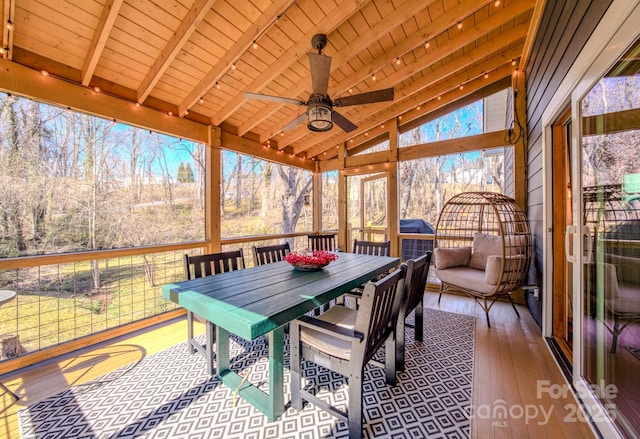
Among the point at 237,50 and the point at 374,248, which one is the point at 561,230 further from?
the point at 237,50

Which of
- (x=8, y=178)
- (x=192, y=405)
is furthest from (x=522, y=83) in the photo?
(x=8, y=178)

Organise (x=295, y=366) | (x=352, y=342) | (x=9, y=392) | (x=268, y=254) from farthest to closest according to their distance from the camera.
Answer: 1. (x=268, y=254)
2. (x=9, y=392)
3. (x=295, y=366)
4. (x=352, y=342)

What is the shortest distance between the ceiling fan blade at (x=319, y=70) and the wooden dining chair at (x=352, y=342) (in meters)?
1.79

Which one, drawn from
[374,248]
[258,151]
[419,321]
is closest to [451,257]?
[374,248]

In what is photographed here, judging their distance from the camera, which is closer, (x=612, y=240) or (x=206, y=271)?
(x=612, y=240)

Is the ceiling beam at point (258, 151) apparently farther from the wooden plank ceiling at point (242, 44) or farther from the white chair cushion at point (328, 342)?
the white chair cushion at point (328, 342)

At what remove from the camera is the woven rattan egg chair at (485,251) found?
2986mm

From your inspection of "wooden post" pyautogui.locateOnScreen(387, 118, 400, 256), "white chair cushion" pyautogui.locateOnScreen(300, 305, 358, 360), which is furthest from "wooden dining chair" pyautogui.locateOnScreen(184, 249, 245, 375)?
"wooden post" pyautogui.locateOnScreen(387, 118, 400, 256)

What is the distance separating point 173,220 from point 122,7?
3.54 metres

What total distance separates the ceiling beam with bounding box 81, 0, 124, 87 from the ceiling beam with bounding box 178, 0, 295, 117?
918 millimetres

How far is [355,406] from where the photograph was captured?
1.40 m

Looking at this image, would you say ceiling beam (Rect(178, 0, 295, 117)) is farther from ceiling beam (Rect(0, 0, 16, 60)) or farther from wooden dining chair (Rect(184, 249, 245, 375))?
wooden dining chair (Rect(184, 249, 245, 375))

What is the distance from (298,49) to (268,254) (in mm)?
2395

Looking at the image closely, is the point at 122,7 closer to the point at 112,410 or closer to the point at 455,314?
the point at 112,410
